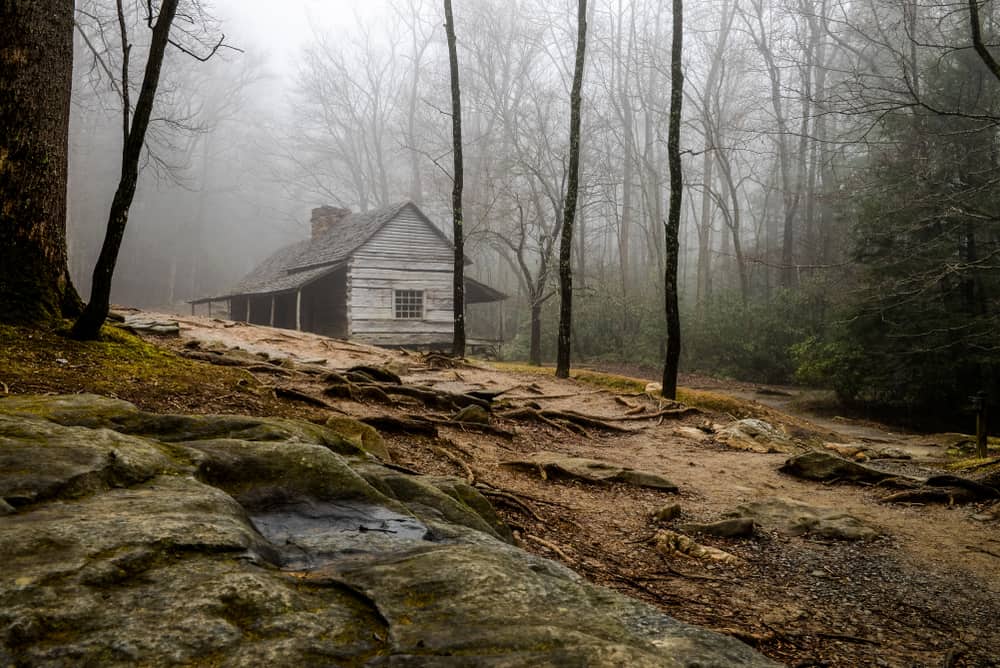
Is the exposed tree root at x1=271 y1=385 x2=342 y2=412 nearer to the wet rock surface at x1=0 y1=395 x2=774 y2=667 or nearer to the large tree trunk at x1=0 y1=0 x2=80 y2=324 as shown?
the large tree trunk at x1=0 y1=0 x2=80 y2=324

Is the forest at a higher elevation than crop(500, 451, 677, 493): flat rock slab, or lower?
higher

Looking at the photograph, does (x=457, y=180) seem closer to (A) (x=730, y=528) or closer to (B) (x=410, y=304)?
(B) (x=410, y=304)

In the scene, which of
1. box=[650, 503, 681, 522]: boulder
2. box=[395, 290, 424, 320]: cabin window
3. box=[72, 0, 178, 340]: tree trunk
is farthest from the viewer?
box=[395, 290, 424, 320]: cabin window

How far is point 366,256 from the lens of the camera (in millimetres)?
26594

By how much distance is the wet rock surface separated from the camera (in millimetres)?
1517

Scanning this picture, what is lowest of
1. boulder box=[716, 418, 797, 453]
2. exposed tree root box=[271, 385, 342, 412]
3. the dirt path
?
boulder box=[716, 418, 797, 453]

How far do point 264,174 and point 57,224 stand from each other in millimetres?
60165

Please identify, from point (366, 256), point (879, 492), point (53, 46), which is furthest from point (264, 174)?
point (879, 492)

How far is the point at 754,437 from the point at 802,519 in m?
5.15

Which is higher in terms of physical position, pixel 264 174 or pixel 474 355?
pixel 264 174

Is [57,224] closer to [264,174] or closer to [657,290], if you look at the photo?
[657,290]

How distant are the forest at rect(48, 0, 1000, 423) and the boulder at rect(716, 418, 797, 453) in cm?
349

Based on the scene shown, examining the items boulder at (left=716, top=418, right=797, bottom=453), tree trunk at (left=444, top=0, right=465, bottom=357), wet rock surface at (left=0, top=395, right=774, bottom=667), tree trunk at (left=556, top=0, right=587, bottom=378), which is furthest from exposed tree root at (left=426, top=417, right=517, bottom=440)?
tree trunk at (left=444, top=0, right=465, bottom=357)

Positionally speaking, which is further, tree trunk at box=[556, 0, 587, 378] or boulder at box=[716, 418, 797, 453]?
tree trunk at box=[556, 0, 587, 378]
